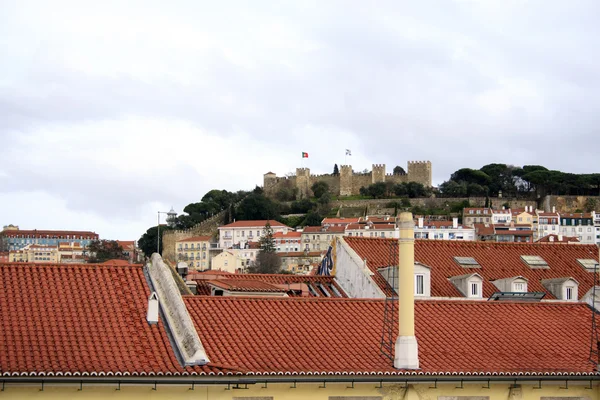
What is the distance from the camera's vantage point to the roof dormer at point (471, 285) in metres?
26.0

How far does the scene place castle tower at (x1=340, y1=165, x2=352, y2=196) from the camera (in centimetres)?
17725

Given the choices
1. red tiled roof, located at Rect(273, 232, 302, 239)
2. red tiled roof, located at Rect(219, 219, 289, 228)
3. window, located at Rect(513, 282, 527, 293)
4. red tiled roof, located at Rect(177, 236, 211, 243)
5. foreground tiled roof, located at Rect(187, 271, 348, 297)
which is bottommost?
red tiled roof, located at Rect(177, 236, 211, 243)

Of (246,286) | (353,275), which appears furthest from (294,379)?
(353,275)

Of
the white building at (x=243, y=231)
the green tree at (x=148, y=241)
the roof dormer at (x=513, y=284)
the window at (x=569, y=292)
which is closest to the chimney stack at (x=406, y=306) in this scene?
the roof dormer at (x=513, y=284)

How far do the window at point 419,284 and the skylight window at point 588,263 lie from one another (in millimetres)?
5786

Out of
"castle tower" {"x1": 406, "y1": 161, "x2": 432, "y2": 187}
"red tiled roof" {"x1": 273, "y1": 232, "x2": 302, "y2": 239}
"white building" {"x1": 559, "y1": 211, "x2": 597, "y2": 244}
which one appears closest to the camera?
"white building" {"x1": 559, "y1": 211, "x2": 597, "y2": 244}

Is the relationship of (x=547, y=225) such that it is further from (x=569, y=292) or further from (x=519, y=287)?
(x=519, y=287)

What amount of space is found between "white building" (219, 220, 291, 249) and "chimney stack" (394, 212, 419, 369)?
449ft

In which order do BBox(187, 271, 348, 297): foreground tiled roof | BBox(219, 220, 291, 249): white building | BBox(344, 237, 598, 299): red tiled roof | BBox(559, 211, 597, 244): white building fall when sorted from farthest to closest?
BBox(219, 220, 291, 249): white building
BBox(559, 211, 597, 244): white building
BBox(344, 237, 598, 299): red tiled roof
BBox(187, 271, 348, 297): foreground tiled roof


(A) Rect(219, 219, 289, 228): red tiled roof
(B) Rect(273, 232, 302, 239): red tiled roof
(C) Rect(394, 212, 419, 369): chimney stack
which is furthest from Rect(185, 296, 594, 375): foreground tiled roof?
(A) Rect(219, 219, 289, 228): red tiled roof

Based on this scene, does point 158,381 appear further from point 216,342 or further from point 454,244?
point 454,244

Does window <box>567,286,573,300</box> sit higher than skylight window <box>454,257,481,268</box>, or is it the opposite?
skylight window <box>454,257,481,268</box>

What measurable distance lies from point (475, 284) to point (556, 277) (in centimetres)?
333

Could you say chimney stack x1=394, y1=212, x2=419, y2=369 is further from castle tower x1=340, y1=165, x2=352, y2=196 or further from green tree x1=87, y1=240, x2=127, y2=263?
castle tower x1=340, y1=165, x2=352, y2=196
